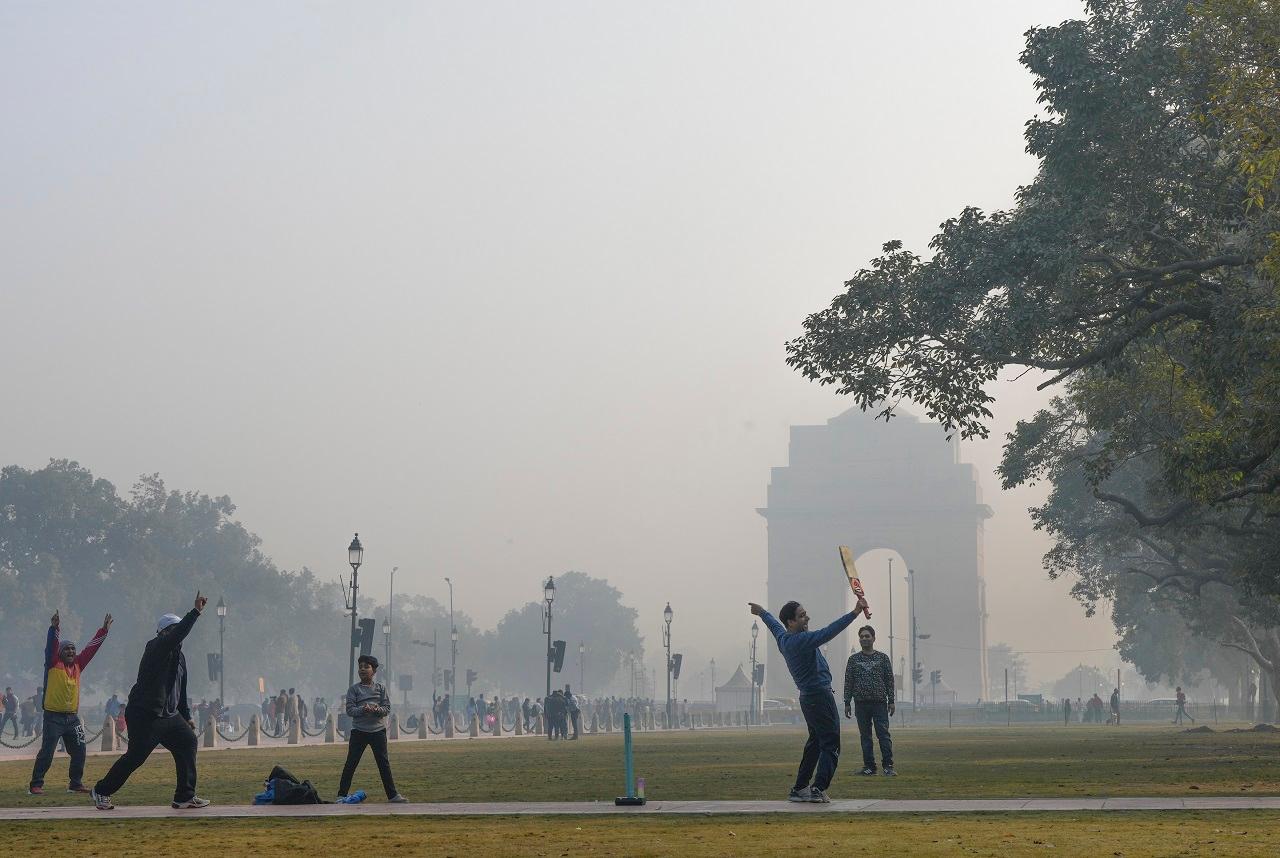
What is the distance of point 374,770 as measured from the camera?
24.2 meters

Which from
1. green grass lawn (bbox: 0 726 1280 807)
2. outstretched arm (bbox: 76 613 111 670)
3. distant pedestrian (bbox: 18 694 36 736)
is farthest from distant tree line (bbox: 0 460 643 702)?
outstretched arm (bbox: 76 613 111 670)

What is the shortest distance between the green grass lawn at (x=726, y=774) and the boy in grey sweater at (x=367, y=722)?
0.93 m

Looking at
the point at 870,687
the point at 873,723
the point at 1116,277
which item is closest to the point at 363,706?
the point at 870,687

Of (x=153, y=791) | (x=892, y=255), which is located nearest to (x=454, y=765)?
(x=153, y=791)

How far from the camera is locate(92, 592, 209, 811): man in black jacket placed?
15383 millimetres

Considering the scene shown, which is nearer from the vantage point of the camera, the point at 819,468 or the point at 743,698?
the point at 743,698

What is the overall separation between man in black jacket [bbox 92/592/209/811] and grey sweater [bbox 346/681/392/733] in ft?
4.77

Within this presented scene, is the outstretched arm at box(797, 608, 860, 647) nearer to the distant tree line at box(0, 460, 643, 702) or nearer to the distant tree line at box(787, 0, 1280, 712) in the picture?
the distant tree line at box(787, 0, 1280, 712)

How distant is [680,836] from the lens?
1270 cm

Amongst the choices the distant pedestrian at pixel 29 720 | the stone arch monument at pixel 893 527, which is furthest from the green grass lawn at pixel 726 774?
the stone arch monument at pixel 893 527

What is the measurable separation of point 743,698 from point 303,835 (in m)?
105

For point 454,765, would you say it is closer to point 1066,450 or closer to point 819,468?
point 1066,450

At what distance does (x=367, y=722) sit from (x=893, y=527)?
4682 inches

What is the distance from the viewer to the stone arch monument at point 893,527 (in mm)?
131125
